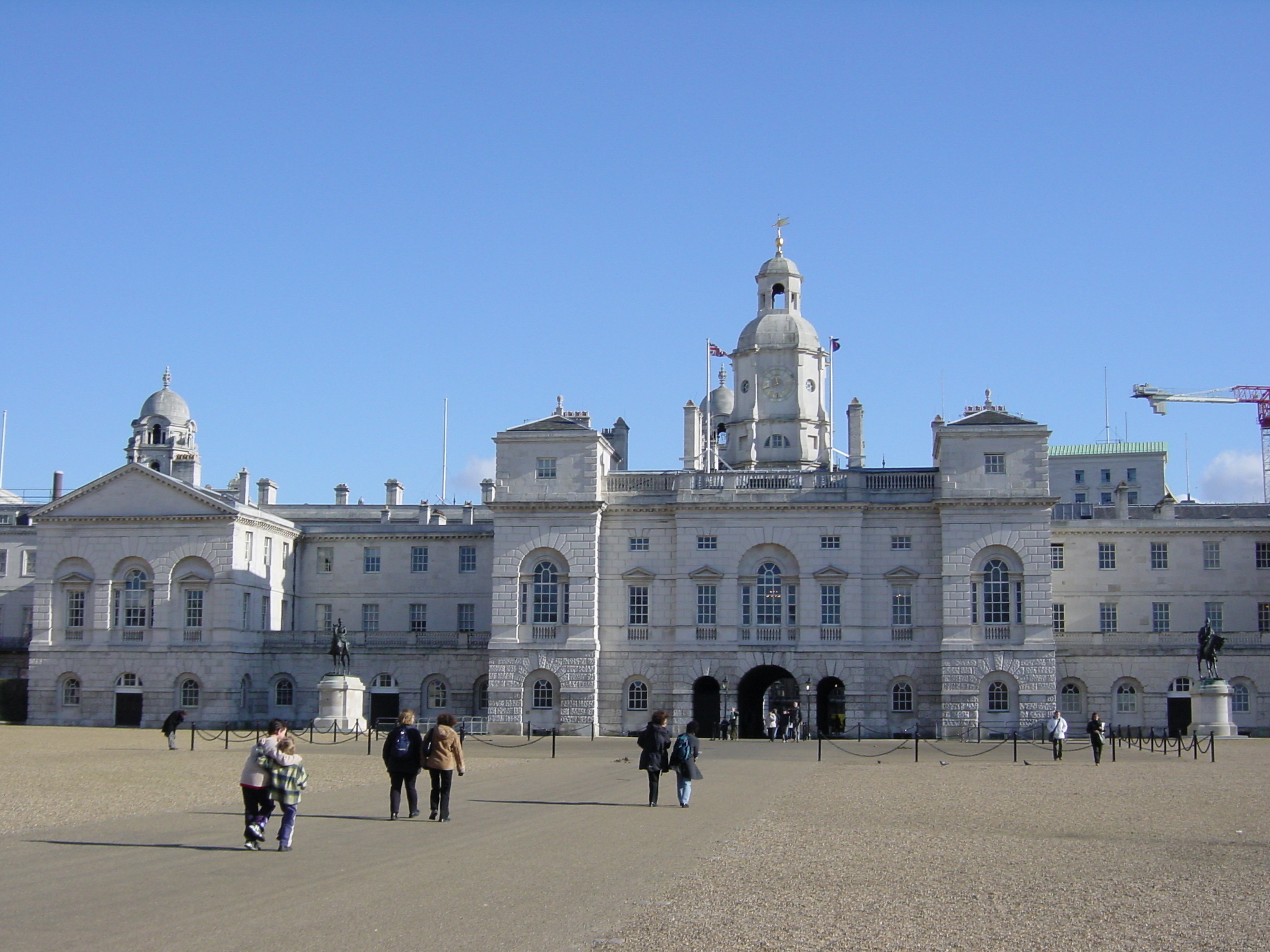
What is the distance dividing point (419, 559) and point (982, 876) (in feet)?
182

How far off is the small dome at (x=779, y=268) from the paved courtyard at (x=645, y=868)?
4957cm

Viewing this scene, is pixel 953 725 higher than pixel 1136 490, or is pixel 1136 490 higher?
pixel 1136 490

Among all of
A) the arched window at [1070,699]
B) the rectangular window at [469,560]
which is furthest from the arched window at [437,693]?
the arched window at [1070,699]

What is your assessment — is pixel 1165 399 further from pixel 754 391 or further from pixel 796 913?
pixel 796 913

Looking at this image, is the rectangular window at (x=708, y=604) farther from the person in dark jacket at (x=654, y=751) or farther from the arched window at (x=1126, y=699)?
the person in dark jacket at (x=654, y=751)

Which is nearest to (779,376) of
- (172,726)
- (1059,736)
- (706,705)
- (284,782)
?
(706,705)

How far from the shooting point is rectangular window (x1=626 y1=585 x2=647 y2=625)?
2511 inches

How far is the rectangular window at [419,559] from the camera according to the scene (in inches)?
2852

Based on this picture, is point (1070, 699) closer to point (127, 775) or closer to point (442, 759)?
point (127, 775)

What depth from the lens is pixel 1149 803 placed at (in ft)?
95.7

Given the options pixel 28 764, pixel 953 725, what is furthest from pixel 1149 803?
pixel 953 725

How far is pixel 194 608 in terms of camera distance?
67.7 meters

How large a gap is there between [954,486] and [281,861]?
45849 millimetres

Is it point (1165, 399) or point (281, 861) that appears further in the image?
point (1165, 399)
